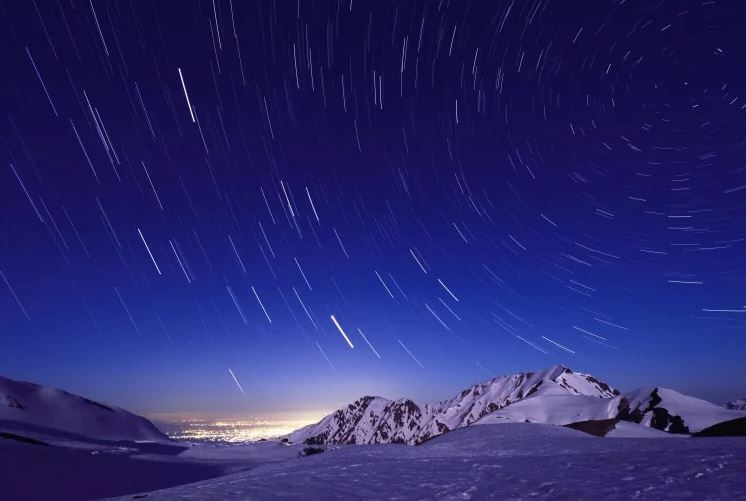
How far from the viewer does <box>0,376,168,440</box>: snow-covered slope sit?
91.1 metres

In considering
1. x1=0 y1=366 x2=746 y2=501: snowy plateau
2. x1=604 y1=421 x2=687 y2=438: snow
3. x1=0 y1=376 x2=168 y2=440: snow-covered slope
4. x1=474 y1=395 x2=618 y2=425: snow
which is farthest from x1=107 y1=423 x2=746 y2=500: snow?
x1=0 y1=376 x2=168 y2=440: snow-covered slope

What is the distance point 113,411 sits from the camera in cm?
10762

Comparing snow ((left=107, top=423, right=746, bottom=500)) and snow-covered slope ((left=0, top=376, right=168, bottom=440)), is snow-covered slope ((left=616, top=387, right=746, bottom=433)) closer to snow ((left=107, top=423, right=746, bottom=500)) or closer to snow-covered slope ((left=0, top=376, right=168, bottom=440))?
snow ((left=107, top=423, right=746, bottom=500))

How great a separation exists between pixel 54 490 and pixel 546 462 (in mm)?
36722

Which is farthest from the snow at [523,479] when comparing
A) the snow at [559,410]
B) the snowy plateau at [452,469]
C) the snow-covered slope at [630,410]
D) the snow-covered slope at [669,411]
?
the snow at [559,410]

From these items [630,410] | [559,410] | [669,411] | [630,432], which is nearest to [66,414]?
[630,432]

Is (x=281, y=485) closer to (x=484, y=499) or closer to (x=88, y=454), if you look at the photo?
(x=484, y=499)

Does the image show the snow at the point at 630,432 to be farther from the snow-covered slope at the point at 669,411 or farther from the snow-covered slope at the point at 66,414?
the snow-covered slope at the point at 66,414

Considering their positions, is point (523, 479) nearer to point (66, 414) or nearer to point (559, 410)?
point (66, 414)

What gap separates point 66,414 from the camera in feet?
324

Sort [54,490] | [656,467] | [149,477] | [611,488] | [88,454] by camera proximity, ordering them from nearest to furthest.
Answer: [611,488] < [656,467] < [54,490] < [149,477] < [88,454]

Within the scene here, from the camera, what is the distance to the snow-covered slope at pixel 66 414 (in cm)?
9109

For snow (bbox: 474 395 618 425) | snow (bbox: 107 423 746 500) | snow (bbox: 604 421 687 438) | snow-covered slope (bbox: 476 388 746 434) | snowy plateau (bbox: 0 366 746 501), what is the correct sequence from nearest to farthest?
snow (bbox: 107 423 746 500)
snowy plateau (bbox: 0 366 746 501)
snow (bbox: 604 421 687 438)
snow-covered slope (bbox: 476 388 746 434)
snow (bbox: 474 395 618 425)

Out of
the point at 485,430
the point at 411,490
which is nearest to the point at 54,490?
A: the point at 485,430
